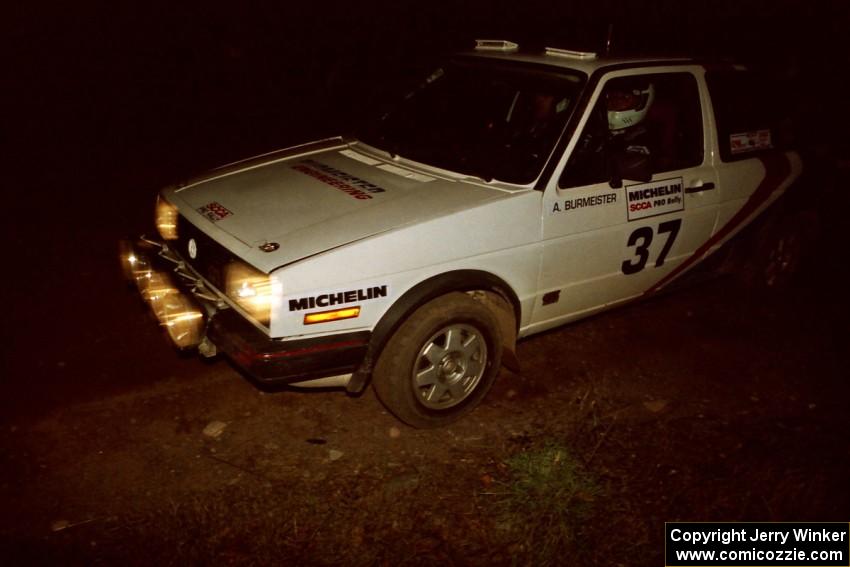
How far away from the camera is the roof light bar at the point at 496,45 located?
4.12 meters

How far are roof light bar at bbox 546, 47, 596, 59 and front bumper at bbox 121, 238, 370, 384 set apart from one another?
211cm

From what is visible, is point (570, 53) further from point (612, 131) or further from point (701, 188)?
point (701, 188)

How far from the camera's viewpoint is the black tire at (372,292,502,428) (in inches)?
122

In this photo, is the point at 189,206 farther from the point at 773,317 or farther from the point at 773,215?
the point at 773,317

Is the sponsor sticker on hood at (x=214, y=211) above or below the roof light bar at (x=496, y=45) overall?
below

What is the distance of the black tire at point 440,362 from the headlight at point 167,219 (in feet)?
4.61

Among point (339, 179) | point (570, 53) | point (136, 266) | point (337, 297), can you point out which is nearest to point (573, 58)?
point (570, 53)

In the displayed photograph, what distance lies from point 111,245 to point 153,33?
11.0 metres

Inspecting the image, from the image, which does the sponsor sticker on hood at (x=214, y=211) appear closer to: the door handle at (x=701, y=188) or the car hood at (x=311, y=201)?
the car hood at (x=311, y=201)

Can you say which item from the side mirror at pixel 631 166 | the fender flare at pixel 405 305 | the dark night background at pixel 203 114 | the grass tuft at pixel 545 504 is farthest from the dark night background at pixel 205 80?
the grass tuft at pixel 545 504

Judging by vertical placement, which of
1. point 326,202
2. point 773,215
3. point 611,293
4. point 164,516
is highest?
point 326,202

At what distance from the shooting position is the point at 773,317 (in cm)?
492

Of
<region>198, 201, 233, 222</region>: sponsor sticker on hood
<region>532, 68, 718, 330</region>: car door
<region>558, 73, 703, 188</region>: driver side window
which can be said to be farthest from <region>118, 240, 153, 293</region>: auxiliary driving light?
<region>558, 73, 703, 188</region>: driver side window

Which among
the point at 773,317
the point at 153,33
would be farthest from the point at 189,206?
the point at 153,33
